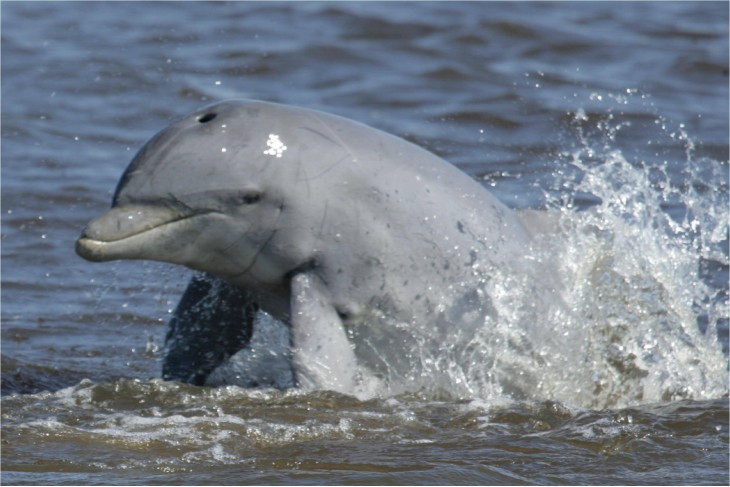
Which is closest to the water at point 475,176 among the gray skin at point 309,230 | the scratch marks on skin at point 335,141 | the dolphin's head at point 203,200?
the gray skin at point 309,230

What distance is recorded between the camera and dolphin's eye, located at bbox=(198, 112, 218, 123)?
891 centimetres

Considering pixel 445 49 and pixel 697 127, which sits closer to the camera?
pixel 697 127

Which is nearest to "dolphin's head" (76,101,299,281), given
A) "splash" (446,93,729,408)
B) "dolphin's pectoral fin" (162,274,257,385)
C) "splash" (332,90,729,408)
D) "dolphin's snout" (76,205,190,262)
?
"dolphin's snout" (76,205,190,262)

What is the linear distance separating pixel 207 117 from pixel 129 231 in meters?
0.86

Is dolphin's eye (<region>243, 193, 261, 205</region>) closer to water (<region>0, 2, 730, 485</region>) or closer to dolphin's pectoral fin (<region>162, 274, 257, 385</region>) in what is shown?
dolphin's pectoral fin (<region>162, 274, 257, 385</region>)

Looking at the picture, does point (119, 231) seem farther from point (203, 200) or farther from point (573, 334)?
point (573, 334)

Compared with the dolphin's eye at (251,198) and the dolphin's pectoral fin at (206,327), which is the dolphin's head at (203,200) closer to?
the dolphin's eye at (251,198)

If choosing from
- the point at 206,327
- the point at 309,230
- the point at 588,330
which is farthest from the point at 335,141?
the point at 588,330

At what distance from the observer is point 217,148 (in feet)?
28.8

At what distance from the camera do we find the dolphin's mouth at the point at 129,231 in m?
8.55

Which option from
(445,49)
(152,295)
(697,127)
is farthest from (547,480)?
(445,49)

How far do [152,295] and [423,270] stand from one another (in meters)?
3.87

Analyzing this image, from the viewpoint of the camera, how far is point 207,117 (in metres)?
Result: 8.95

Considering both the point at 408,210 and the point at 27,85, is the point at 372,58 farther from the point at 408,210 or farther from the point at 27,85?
the point at 408,210
